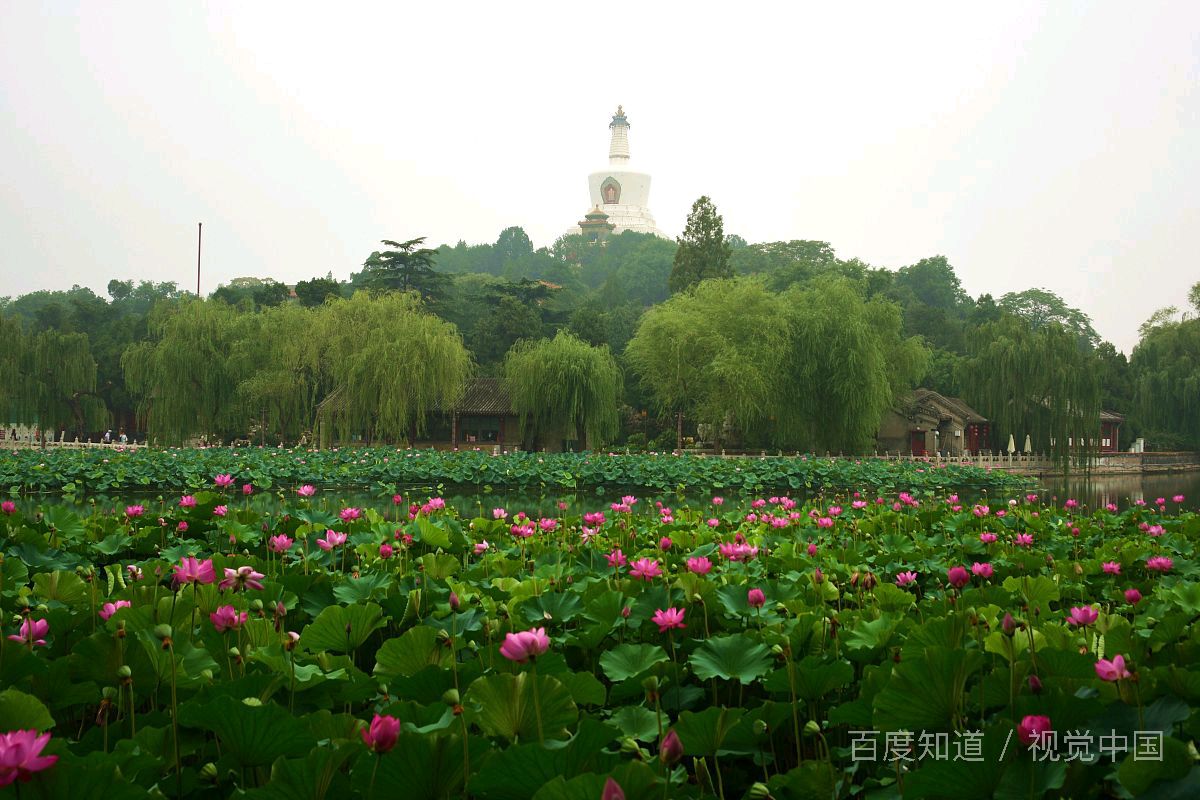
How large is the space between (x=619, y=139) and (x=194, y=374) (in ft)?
217

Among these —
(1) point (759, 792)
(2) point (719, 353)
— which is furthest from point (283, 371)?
(1) point (759, 792)

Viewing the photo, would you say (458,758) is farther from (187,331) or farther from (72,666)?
(187,331)

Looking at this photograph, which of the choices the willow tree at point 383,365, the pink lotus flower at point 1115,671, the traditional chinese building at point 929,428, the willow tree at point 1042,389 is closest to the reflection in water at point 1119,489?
the willow tree at point 1042,389

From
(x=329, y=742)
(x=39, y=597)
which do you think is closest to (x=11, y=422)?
(x=39, y=597)

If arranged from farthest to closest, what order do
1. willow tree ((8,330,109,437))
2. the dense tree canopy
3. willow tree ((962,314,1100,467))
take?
willow tree ((8,330,109,437)), willow tree ((962,314,1100,467)), the dense tree canopy

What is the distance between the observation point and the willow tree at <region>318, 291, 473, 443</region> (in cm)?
2109

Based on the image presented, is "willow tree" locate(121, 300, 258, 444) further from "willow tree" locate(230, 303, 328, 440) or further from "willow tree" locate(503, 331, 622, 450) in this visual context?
"willow tree" locate(503, 331, 622, 450)

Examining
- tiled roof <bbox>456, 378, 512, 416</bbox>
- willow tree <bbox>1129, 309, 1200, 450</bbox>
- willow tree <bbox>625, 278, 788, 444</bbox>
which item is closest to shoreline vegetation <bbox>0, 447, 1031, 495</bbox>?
willow tree <bbox>625, 278, 788, 444</bbox>

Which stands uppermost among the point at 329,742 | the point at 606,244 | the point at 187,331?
the point at 606,244

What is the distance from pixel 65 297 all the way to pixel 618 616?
202ft

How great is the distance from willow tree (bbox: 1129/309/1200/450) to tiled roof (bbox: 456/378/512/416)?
19.9 m

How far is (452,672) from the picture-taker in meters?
1.74

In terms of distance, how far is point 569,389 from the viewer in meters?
23.7

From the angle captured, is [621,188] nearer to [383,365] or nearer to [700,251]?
[700,251]
